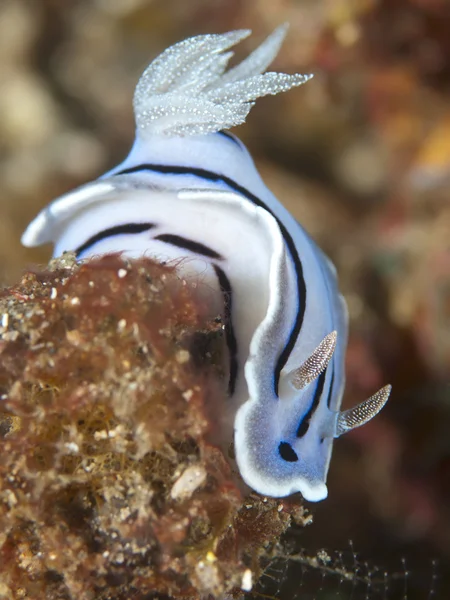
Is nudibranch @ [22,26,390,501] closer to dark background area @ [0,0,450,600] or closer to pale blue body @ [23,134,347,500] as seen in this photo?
pale blue body @ [23,134,347,500]

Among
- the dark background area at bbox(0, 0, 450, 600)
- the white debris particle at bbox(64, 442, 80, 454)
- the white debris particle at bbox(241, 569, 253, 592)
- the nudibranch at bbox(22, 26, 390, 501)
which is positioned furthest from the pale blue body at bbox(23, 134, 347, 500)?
the dark background area at bbox(0, 0, 450, 600)

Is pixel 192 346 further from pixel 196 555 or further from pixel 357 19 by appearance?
pixel 357 19

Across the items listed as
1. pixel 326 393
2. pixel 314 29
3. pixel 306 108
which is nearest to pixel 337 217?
pixel 306 108

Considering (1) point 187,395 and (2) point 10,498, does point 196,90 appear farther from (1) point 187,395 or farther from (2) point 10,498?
(2) point 10,498

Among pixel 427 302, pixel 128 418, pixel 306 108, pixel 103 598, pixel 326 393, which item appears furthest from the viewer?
pixel 306 108

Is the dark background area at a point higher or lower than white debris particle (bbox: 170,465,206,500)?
lower

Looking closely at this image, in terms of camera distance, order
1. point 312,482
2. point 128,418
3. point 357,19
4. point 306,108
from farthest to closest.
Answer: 1. point 306,108
2. point 357,19
3. point 312,482
4. point 128,418
